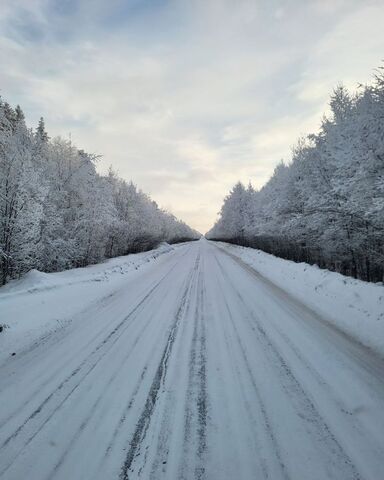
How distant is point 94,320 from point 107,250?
1075 inches

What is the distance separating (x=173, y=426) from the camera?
327cm

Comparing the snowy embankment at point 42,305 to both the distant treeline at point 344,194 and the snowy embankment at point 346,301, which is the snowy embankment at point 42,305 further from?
the distant treeline at point 344,194

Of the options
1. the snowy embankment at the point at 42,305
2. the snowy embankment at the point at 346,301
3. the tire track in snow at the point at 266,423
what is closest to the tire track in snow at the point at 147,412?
the tire track in snow at the point at 266,423

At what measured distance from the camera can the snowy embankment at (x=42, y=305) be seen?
637 centimetres

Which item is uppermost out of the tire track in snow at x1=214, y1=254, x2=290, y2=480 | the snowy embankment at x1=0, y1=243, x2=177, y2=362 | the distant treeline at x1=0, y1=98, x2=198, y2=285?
the distant treeline at x1=0, y1=98, x2=198, y2=285

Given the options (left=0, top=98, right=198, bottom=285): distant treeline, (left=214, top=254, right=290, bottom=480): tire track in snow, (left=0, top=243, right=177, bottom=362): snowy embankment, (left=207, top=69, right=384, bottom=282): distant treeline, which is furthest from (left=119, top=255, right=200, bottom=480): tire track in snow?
(left=0, top=98, right=198, bottom=285): distant treeline

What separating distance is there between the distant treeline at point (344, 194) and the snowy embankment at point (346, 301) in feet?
9.63

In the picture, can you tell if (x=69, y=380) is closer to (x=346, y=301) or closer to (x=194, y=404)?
(x=194, y=404)

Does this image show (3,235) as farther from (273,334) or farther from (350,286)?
(350,286)

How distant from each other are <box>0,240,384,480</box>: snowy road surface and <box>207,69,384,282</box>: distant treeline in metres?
6.97

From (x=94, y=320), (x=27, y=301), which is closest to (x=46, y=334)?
(x=94, y=320)

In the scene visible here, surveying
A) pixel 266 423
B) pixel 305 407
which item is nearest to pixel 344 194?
pixel 305 407

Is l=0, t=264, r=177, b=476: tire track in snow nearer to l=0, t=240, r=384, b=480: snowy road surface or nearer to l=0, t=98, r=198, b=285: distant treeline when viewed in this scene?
l=0, t=240, r=384, b=480: snowy road surface

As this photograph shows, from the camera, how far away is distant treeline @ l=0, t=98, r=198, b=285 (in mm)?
14695
